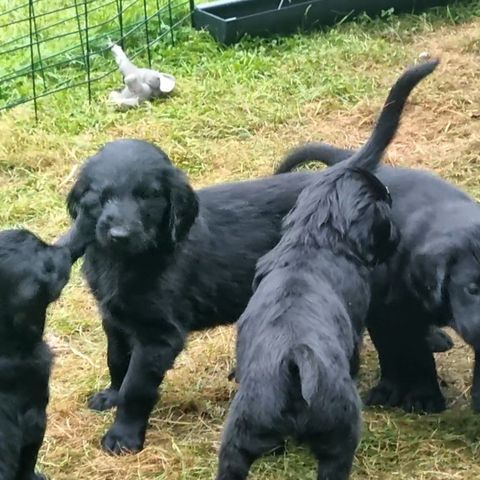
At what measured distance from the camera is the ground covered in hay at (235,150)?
14.6ft

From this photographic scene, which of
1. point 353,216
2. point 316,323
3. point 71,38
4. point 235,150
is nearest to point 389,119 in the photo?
point 353,216

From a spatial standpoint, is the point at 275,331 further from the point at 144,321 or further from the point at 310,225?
the point at 144,321

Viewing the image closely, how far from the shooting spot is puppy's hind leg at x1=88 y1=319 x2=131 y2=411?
4723 mm

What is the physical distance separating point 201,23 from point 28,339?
5360 mm

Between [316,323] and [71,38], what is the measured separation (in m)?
5.70

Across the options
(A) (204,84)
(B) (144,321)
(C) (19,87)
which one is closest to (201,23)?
(A) (204,84)

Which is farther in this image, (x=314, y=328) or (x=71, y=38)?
(x=71, y=38)

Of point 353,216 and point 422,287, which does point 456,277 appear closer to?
point 422,287

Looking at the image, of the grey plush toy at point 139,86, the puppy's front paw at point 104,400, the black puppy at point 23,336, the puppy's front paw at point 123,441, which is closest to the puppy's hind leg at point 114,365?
the puppy's front paw at point 104,400

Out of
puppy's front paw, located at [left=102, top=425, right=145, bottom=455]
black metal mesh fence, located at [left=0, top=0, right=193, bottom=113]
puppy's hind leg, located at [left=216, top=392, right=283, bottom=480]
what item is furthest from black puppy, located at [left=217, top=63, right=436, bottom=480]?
black metal mesh fence, located at [left=0, top=0, right=193, bottom=113]

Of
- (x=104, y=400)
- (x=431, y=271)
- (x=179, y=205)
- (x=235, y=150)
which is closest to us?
(x=431, y=271)

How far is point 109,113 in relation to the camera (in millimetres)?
7742

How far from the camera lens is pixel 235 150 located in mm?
7113

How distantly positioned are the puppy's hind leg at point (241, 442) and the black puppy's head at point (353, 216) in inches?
28.4
